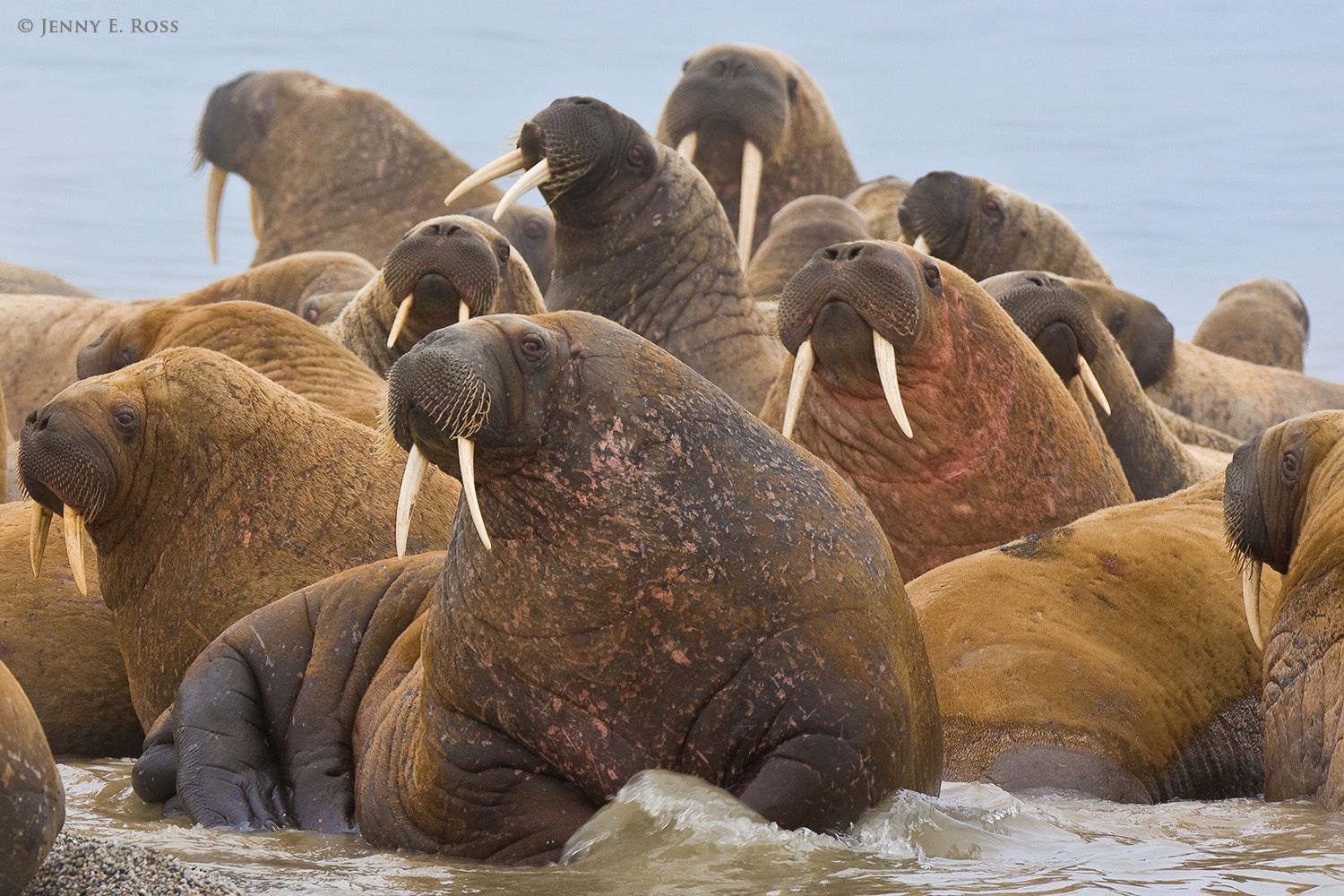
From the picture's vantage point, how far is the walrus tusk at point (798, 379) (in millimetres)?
6398

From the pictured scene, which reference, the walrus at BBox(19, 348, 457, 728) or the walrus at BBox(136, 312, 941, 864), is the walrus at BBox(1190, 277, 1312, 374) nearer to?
the walrus at BBox(19, 348, 457, 728)

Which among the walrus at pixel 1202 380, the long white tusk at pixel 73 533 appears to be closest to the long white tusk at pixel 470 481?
the long white tusk at pixel 73 533

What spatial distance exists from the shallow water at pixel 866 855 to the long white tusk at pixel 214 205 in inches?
352

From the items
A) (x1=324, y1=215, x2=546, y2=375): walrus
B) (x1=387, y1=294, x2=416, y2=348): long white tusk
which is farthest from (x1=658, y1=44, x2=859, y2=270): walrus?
(x1=387, y1=294, x2=416, y2=348): long white tusk

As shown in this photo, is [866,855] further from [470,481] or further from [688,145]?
[688,145]

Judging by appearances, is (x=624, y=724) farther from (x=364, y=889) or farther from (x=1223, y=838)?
(x=1223, y=838)

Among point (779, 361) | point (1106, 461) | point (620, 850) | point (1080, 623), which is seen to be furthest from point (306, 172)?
point (620, 850)

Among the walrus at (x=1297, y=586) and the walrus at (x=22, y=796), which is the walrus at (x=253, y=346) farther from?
the walrus at (x=22, y=796)

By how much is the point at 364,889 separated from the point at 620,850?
1.67 feet

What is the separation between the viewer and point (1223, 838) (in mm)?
4754

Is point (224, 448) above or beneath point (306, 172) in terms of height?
beneath

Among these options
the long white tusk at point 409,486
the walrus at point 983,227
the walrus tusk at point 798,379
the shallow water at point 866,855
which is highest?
the walrus at point 983,227

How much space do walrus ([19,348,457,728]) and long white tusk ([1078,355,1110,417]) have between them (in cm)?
257

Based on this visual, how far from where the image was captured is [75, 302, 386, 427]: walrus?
25.6ft
